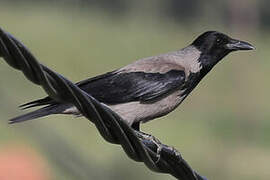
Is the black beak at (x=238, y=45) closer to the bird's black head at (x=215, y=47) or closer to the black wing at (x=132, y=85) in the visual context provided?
the bird's black head at (x=215, y=47)

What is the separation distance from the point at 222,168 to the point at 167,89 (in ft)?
25.1

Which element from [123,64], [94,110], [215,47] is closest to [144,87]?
[215,47]

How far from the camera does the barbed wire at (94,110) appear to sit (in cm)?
450

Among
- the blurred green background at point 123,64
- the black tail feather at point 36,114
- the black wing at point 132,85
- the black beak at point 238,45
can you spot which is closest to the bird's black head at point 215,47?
the black beak at point 238,45

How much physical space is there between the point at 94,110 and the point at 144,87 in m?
2.22

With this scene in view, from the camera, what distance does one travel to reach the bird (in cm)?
683

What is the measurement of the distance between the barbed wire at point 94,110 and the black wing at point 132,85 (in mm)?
1075

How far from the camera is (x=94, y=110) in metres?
4.91

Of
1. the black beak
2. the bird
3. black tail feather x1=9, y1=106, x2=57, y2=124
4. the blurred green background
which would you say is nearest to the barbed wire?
black tail feather x1=9, y1=106, x2=57, y2=124

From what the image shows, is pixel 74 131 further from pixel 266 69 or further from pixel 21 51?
pixel 21 51

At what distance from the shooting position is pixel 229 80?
2000 centimetres

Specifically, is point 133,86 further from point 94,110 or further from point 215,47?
point 94,110

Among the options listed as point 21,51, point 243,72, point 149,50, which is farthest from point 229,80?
point 21,51

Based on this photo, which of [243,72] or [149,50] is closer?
[243,72]
